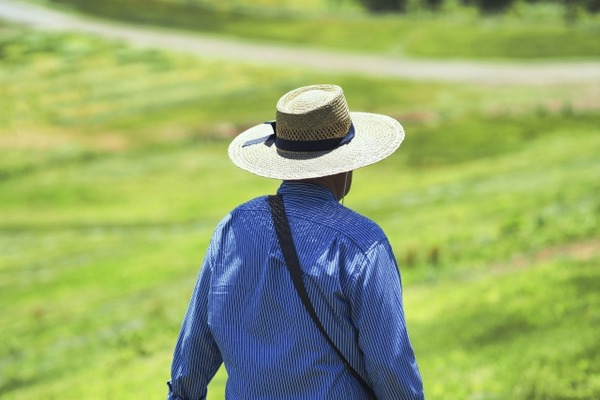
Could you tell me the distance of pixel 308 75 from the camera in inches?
2009

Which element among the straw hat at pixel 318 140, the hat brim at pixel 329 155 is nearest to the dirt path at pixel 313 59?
the hat brim at pixel 329 155

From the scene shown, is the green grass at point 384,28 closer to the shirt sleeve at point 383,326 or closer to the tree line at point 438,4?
the tree line at point 438,4

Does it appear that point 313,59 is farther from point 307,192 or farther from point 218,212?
point 307,192

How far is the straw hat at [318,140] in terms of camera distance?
4.51 m

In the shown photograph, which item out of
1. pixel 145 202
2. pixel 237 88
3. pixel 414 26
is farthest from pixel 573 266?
pixel 414 26

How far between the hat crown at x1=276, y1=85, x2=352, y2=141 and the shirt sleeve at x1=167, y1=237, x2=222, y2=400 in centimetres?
73

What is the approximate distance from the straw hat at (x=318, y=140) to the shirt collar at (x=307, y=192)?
0.08 metres

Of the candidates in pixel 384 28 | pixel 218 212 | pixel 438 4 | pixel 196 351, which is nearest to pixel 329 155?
pixel 196 351

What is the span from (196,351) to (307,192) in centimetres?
106

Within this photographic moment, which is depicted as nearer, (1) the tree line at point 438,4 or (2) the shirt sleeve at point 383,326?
(2) the shirt sleeve at point 383,326

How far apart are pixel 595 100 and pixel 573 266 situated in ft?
94.7

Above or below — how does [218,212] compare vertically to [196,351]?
below

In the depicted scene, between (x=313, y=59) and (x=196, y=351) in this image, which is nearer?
(x=196, y=351)

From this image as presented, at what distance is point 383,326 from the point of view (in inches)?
163
